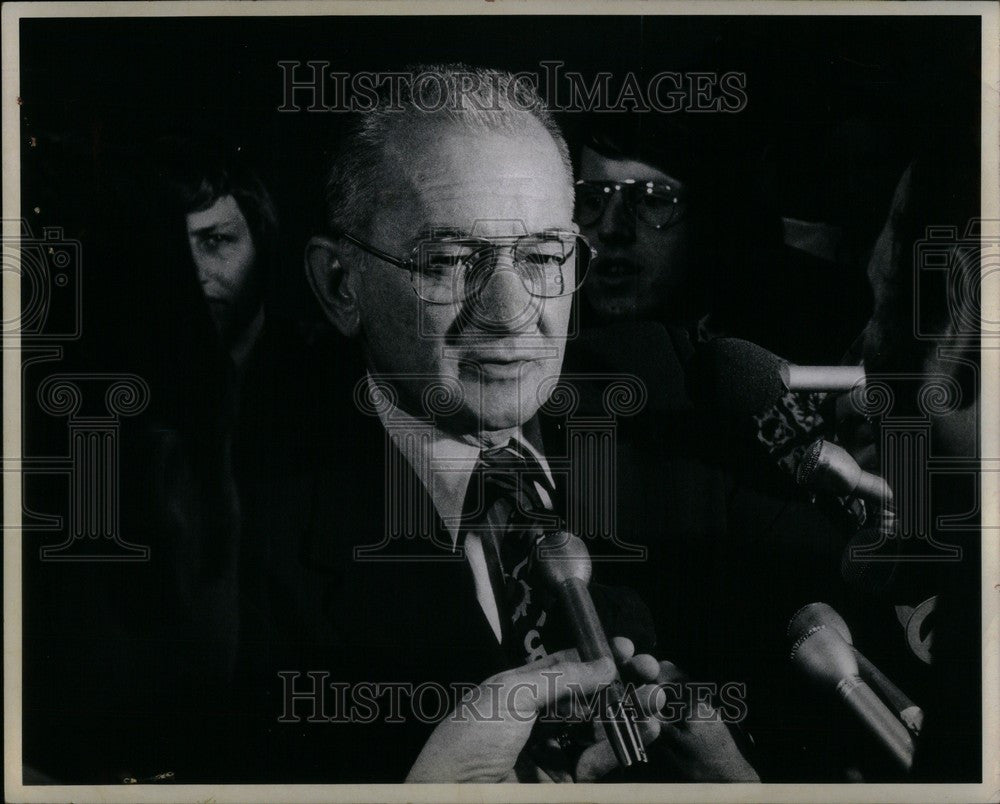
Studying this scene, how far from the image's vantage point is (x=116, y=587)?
14.4ft

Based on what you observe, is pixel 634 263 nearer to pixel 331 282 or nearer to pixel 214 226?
pixel 331 282

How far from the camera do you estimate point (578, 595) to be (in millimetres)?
4379

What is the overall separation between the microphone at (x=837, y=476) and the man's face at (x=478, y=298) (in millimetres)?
1047

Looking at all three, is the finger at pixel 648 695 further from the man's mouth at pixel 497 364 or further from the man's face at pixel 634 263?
the man's face at pixel 634 263

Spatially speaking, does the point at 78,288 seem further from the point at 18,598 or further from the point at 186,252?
the point at 18,598

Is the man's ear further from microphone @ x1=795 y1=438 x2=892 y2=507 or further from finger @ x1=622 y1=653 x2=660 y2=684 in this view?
microphone @ x1=795 y1=438 x2=892 y2=507

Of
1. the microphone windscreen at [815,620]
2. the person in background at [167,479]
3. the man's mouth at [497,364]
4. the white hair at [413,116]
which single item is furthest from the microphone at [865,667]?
the person in background at [167,479]

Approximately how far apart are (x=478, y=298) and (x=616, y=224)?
60cm

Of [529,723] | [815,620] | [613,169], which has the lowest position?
[529,723]

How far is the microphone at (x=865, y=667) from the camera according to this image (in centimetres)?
441

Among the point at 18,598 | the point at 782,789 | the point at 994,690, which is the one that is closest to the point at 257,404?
the point at 18,598

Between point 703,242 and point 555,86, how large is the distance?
0.82 metres

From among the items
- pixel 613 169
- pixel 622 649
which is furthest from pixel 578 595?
pixel 613 169

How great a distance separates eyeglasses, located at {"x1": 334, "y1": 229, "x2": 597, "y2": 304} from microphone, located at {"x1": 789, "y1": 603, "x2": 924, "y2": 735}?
1.58 m
